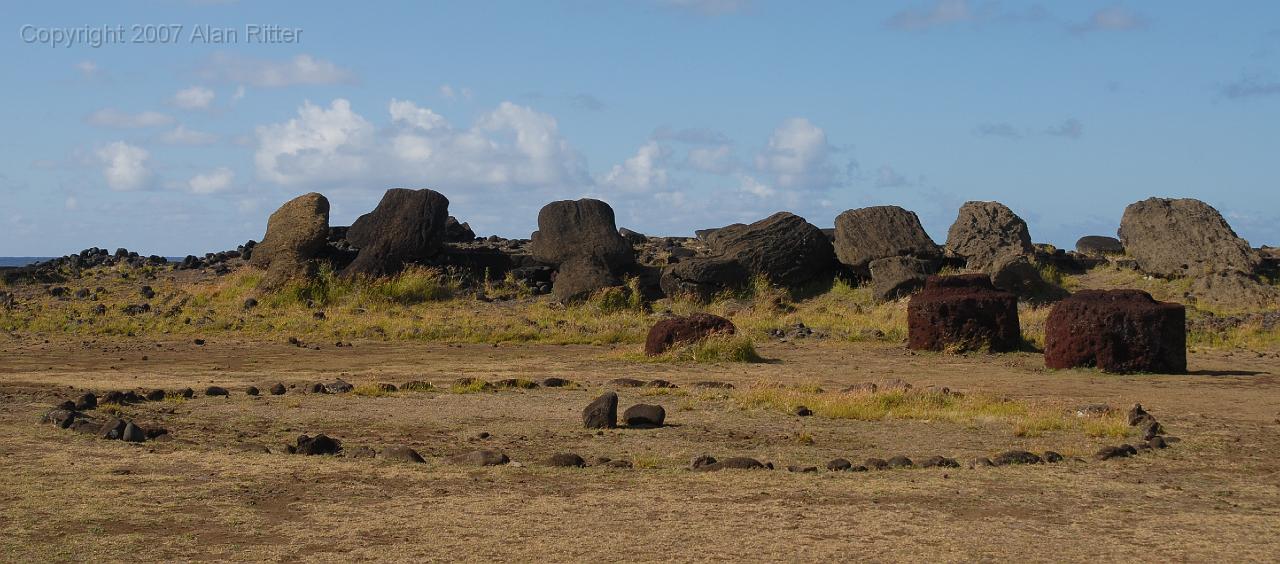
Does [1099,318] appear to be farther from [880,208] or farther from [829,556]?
[880,208]

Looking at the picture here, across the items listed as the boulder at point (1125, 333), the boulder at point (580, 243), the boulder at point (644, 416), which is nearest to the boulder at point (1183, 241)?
the boulder at point (580, 243)

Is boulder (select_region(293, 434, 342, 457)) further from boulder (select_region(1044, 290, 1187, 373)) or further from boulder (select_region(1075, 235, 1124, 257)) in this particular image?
boulder (select_region(1075, 235, 1124, 257))

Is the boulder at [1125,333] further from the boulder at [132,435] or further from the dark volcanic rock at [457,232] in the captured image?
the dark volcanic rock at [457,232]

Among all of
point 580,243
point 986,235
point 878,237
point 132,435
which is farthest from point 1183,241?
point 132,435

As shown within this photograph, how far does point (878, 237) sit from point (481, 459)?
22.1 metres

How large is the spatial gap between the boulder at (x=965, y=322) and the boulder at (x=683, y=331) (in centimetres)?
317

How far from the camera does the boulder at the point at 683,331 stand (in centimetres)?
2169

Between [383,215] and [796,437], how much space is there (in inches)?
902

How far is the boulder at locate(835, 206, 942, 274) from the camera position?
31.6m

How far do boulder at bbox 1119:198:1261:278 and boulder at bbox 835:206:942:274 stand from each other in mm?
4845

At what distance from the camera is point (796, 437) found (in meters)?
13.0

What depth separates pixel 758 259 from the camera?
3172 centimetres

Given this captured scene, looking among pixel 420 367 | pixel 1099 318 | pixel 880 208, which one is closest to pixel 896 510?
pixel 1099 318

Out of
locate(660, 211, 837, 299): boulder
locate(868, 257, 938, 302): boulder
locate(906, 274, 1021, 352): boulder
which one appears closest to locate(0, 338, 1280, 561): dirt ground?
locate(906, 274, 1021, 352): boulder
